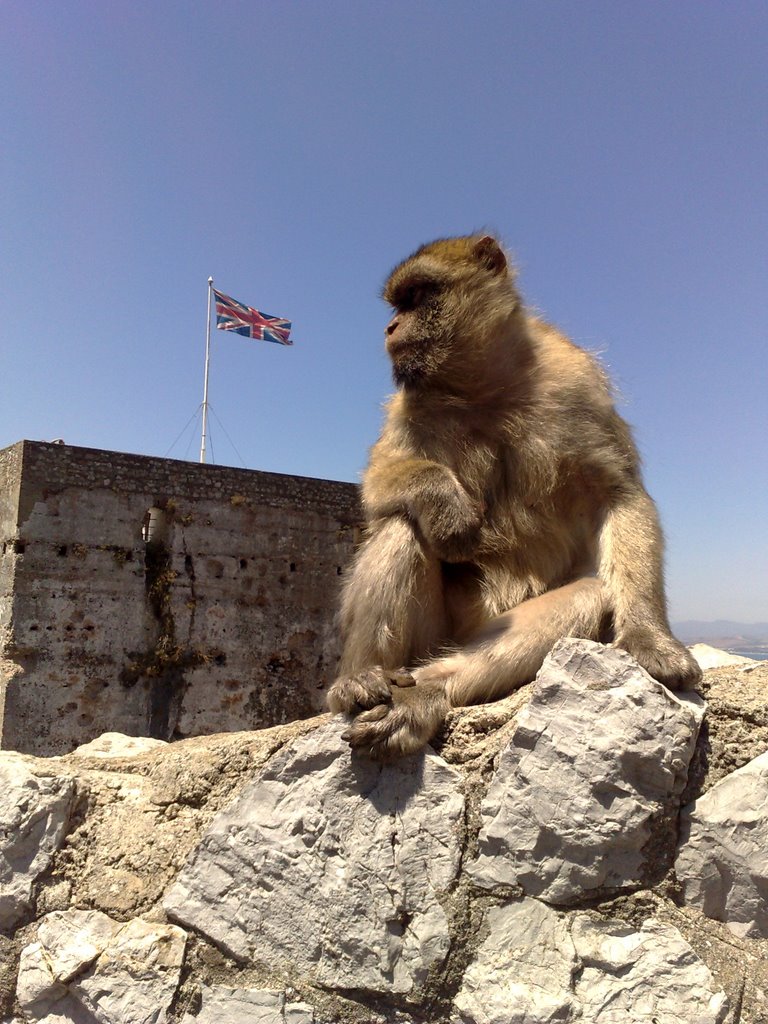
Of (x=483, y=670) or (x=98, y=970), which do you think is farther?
(x=483, y=670)

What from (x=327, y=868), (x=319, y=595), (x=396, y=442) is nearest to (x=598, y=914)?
(x=327, y=868)

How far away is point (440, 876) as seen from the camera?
1866mm

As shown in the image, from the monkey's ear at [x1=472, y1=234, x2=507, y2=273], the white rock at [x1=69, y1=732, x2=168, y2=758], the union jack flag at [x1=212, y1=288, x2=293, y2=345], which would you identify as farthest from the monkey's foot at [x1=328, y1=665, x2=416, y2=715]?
the union jack flag at [x1=212, y1=288, x2=293, y2=345]

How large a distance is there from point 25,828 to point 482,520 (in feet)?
5.26

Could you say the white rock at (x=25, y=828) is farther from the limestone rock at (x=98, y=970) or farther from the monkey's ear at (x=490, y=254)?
the monkey's ear at (x=490, y=254)

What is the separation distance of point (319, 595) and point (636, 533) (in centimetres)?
1051

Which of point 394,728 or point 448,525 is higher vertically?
point 448,525

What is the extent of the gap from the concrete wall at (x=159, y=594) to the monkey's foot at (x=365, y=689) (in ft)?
30.2

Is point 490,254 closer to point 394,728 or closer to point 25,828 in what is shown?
point 394,728

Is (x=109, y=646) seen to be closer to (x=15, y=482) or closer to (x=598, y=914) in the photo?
(x=15, y=482)

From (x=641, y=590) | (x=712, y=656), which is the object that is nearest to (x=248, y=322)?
(x=712, y=656)

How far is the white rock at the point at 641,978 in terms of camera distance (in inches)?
64.1

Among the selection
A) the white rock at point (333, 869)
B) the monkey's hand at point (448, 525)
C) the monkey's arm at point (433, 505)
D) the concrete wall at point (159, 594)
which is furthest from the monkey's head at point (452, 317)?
the concrete wall at point (159, 594)

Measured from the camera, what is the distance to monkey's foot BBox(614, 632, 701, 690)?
2076 millimetres
